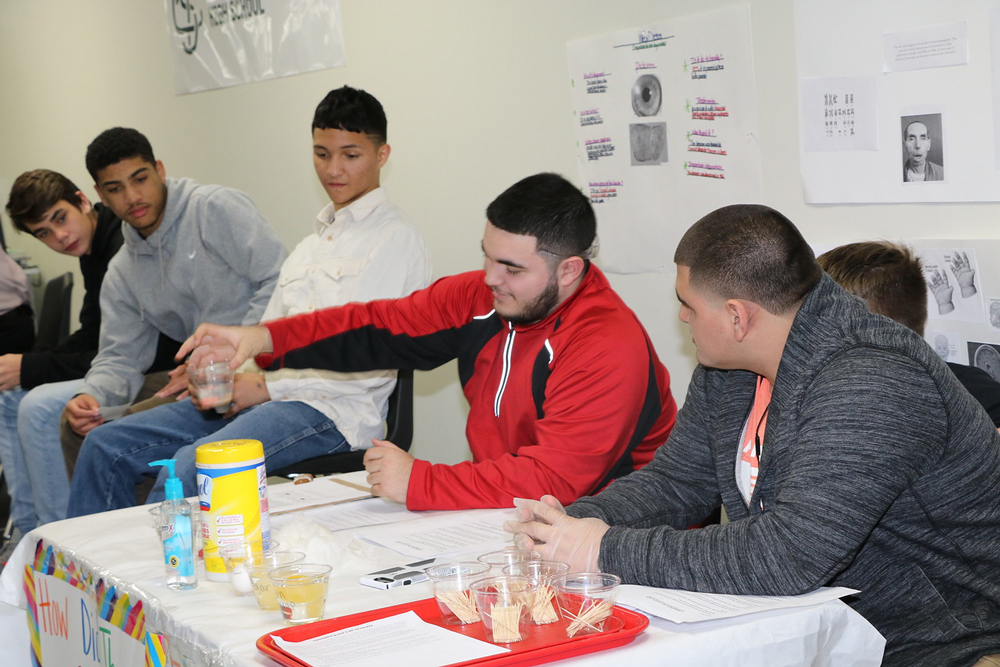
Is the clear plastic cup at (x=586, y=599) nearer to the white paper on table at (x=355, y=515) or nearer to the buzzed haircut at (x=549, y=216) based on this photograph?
Answer: the white paper on table at (x=355, y=515)

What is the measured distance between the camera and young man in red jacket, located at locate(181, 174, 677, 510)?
6.18 feet

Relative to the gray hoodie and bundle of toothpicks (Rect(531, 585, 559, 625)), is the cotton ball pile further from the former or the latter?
the gray hoodie

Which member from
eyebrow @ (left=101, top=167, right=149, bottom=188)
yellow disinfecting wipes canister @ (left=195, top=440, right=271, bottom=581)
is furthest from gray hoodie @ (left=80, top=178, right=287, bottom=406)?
yellow disinfecting wipes canister @ (left=195, top=440, right=271, bottom=581)

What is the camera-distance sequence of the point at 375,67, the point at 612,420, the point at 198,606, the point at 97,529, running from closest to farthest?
the point at 198,606, the point at 97,529, the point at 612,420, the point at 375,67

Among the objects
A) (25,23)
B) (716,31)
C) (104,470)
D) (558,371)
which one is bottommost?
(104,470)

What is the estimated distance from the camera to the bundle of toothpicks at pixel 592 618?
1.21 metres

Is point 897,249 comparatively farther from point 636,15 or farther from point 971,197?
point 636,15

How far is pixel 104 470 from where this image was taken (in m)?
3.01

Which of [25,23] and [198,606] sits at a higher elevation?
[25,23]

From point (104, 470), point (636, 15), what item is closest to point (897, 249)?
point (636, 15)

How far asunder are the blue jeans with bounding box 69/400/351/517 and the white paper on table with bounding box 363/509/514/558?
1090mm

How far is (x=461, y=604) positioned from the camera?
1271 millimetres

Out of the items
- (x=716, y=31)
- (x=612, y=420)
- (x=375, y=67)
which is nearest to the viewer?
(x=612, y=420)

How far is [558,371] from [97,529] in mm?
929
